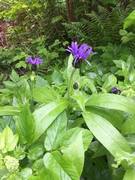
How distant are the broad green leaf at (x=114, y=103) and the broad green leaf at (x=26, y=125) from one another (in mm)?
176

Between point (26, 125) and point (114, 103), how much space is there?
0.23 m

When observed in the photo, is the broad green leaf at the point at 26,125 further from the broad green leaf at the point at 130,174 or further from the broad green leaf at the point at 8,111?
the broad green leaf at the point at 130,174

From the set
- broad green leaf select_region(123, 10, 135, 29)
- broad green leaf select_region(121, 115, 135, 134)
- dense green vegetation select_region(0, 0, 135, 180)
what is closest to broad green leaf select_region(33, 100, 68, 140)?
dense green vegetation select_region(0, 0, 135, 180)

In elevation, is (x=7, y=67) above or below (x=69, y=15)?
below

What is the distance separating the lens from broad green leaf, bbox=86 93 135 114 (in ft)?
3.15

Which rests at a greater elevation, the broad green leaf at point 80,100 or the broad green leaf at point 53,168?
the broad green leaf at point 80,100

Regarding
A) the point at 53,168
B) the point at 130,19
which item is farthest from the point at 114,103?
the point at 130,19

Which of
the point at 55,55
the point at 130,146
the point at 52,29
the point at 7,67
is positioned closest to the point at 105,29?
the point at 55,55

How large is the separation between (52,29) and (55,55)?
689 millimetres

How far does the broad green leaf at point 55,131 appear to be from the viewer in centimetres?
88

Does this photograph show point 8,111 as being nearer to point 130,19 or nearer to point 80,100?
point 80,100

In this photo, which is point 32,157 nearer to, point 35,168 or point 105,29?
point 35,168

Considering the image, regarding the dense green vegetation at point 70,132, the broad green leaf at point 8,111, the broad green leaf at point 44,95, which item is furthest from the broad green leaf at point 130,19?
the broad green leaf at point 8,111

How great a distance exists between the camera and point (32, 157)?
2.84 ft
